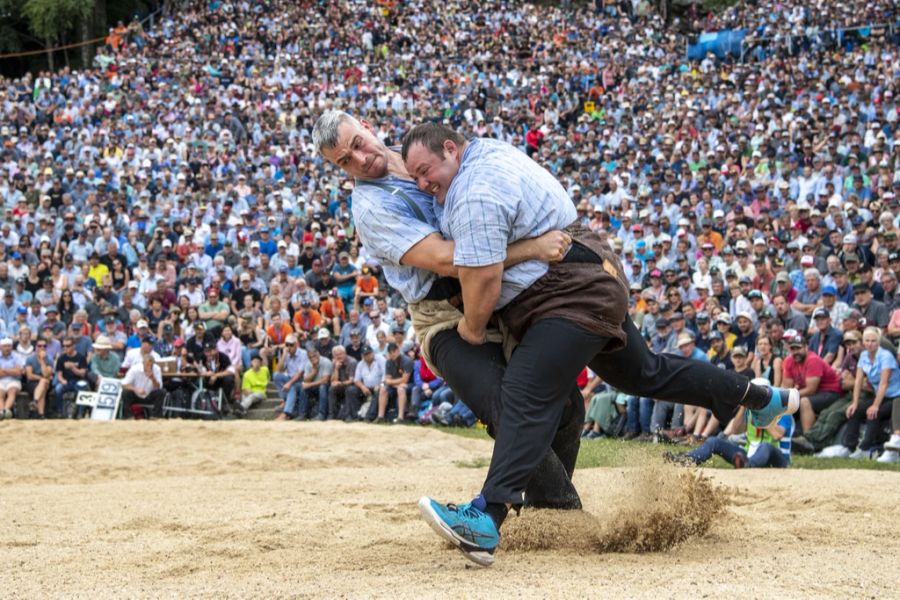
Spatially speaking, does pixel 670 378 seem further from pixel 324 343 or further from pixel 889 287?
pixel 324 343

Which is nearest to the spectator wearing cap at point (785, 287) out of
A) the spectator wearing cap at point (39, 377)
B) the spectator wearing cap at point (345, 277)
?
the spectator wearing cap at point (345, 277)

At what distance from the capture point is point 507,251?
14.0ft

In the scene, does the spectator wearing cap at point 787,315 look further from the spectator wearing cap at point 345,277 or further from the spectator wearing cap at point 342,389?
the spectator wearing cap at point 345,277

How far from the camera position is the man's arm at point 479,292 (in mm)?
4105

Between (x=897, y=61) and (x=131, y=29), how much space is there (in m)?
22.0

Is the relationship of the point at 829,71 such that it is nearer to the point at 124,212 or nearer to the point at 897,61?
the point at 897,61

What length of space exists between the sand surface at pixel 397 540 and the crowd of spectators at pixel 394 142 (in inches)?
184

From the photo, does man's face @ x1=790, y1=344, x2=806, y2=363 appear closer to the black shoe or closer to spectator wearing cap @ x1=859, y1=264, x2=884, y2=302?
the black shoe

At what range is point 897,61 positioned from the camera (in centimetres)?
1950

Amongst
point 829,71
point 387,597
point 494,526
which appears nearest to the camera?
point 387,597

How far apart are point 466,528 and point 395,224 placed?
1.25 meters

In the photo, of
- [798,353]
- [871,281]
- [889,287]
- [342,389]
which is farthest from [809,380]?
[342,389]

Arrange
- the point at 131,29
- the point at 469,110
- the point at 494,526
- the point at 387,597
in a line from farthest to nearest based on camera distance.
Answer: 1. the point at 131,29
2. the point at 469,110
3. the point at 494,526
4. the point at 387,597

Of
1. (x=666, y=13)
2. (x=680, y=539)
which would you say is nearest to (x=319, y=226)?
A: (x=680, y=539)
